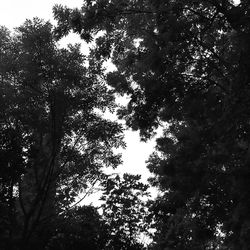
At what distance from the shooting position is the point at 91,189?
15.4m

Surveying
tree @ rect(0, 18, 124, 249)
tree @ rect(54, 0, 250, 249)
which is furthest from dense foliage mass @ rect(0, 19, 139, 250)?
tree @ rect(54, 0, 250, 249)

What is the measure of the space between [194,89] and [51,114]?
20.1ft

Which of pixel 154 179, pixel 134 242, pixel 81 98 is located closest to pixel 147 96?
pixel 81 98

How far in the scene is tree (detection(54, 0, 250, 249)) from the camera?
7375 mm

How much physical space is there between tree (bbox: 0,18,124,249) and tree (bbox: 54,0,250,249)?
2.02 m

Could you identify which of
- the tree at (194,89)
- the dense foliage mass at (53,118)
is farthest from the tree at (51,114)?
the tree at (194,89)

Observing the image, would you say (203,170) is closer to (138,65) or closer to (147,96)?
(147,96)

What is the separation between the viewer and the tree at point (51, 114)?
13656 mm

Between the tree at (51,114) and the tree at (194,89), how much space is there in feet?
6.63

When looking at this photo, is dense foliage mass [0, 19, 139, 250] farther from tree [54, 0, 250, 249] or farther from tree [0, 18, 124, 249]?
tree [54, 0, 250, 249]

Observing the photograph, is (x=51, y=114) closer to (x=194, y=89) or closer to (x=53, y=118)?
(x=53, y=118)

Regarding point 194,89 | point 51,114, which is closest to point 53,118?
point 51,114

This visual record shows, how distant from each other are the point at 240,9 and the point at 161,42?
2.59 m

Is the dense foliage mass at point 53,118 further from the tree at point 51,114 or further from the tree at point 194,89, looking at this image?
the tree at point 194,89
